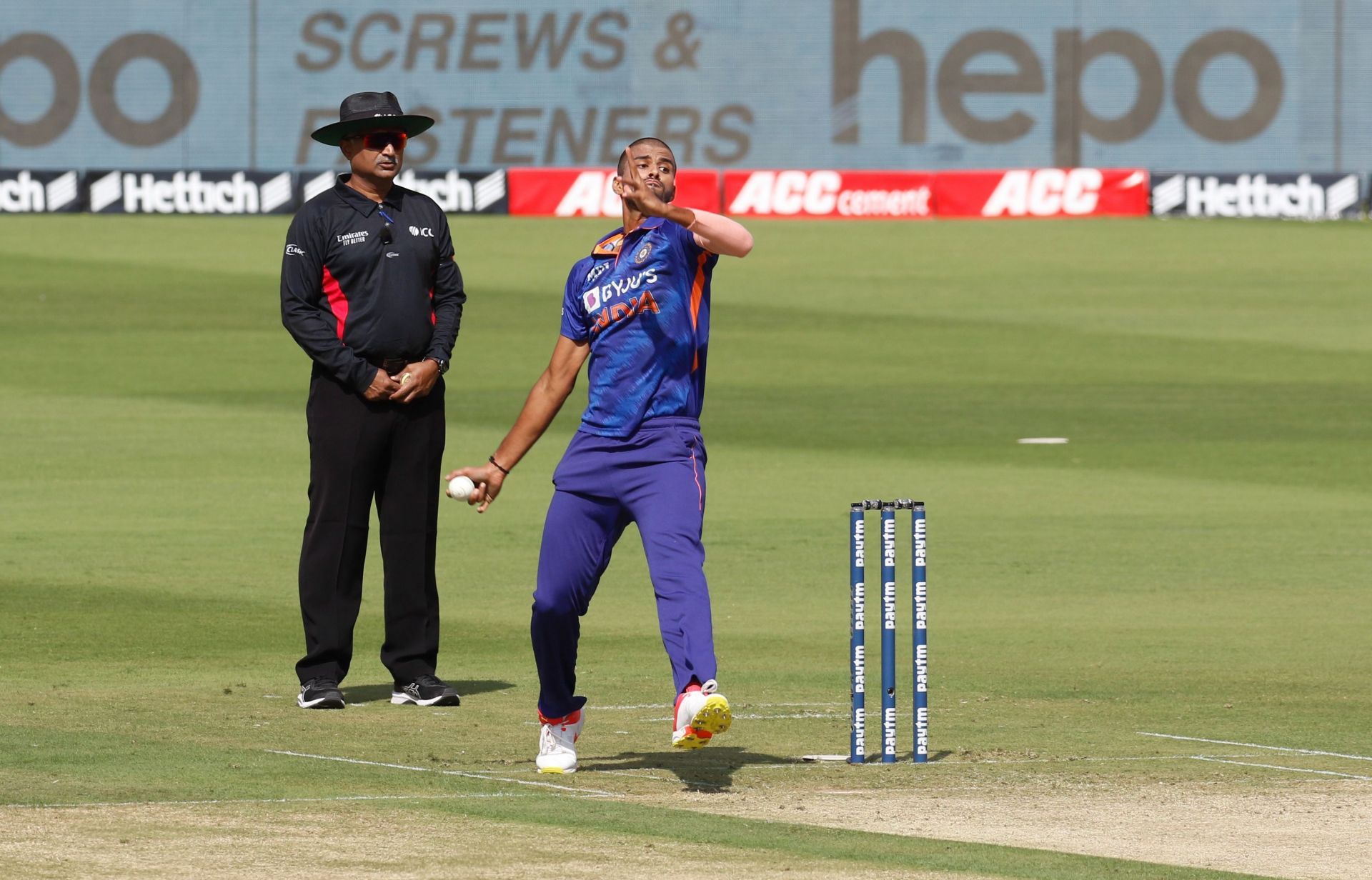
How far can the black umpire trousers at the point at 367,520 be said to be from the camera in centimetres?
1002

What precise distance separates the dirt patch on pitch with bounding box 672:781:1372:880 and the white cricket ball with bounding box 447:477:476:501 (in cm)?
120

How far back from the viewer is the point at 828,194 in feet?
175

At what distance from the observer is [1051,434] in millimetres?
22516

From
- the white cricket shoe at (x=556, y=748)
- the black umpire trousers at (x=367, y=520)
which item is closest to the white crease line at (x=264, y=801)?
the white cricket shoe at (x=556, y=748)

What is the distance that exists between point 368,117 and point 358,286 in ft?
2.08

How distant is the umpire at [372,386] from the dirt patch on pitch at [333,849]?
2.47 meters

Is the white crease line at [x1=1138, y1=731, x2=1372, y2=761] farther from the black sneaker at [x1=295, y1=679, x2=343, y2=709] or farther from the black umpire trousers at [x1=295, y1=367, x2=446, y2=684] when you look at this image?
the black sneaker at [x1=295, y1=679, x2=343, y2=709]

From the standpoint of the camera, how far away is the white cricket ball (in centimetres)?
840

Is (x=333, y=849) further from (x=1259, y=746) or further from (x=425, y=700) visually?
(x=1259, y=746)

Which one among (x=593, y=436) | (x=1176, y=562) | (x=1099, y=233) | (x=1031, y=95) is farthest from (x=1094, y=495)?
(x=1031, y=95)

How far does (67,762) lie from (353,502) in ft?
6.68

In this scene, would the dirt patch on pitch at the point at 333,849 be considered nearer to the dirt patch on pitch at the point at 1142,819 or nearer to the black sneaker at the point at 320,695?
the dirt patch on pitch at the point at 1142,819

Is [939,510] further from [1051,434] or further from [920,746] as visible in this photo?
[920,746]

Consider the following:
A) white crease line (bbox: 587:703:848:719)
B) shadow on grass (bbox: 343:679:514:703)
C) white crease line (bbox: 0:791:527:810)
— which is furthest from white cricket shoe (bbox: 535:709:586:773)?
shadow on grass (bbox: 343:679:514:703)
